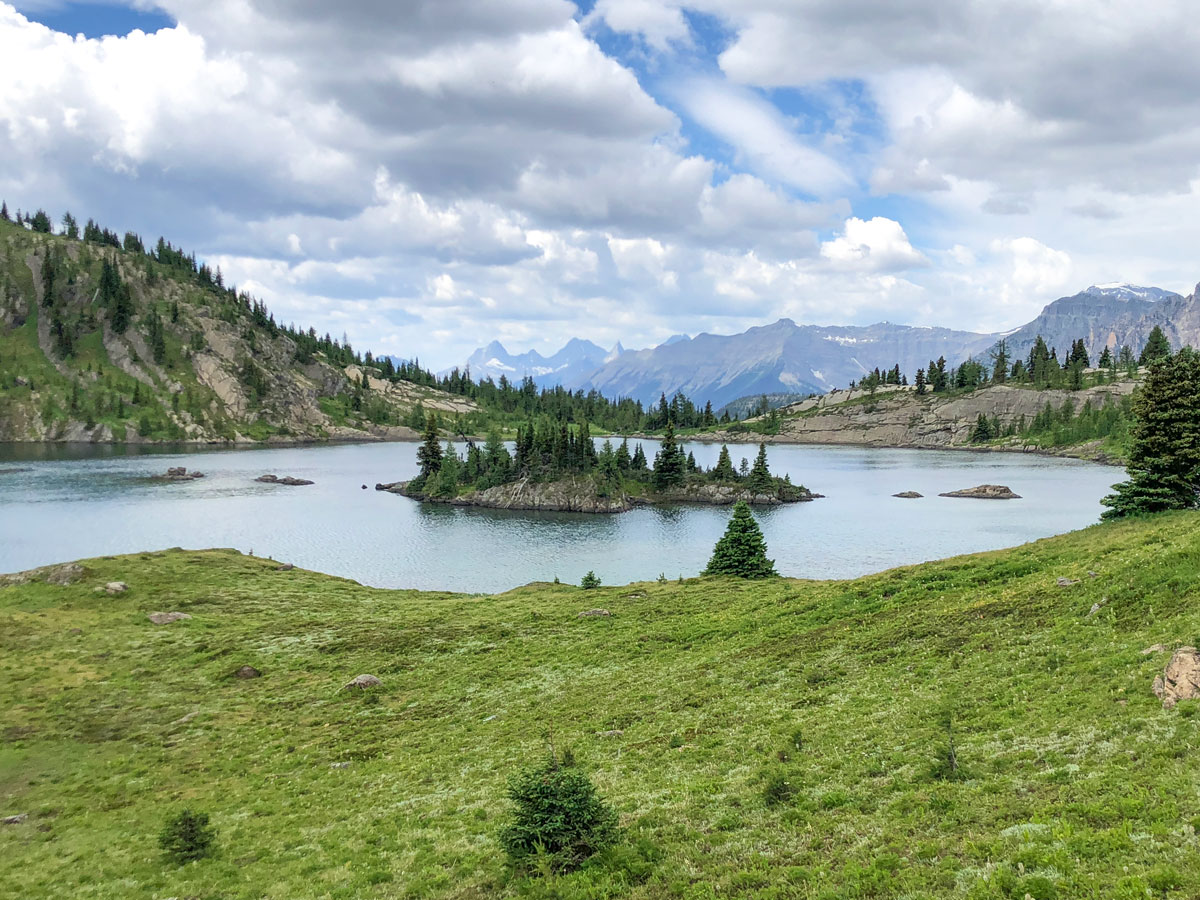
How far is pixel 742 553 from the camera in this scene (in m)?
69.3

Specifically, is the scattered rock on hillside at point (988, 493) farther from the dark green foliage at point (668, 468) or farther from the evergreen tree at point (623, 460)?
the evergreen tree at point (623, 460)

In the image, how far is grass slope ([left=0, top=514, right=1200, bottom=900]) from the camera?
50.2 ft

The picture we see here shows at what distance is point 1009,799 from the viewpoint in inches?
635

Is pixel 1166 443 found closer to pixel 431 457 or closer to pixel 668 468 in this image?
pixel 668 468

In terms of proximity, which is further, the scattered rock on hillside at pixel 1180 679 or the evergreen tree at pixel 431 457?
the evergreen tree at pixel 431 457

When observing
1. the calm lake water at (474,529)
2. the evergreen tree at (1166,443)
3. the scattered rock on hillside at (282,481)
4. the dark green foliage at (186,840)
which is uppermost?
the evergreen tree at (1166,443)

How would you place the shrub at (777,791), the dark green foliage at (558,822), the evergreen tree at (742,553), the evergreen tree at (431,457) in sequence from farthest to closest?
the evergreen tree at (431,457)
the evergreen tree at (742,553)
the shrub at (777,791)
the dark green foliage at (558,822)

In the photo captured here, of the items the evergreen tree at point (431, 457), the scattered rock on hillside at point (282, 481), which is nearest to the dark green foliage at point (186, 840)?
the evergreen tree at point (431, 457)

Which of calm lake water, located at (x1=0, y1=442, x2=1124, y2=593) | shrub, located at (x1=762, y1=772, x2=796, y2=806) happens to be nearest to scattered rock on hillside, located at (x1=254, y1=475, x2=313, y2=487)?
calm lake water, located at (x1=0, y1=442, x2=1124, y2=593)

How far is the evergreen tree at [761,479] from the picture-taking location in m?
163

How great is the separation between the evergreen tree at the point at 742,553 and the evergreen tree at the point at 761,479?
94.2 m

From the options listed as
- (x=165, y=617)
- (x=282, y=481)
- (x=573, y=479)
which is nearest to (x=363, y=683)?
(x=165, y=617)

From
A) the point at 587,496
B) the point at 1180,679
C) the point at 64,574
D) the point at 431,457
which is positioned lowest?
the point at 587,496

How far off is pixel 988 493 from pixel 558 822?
16785 cm
